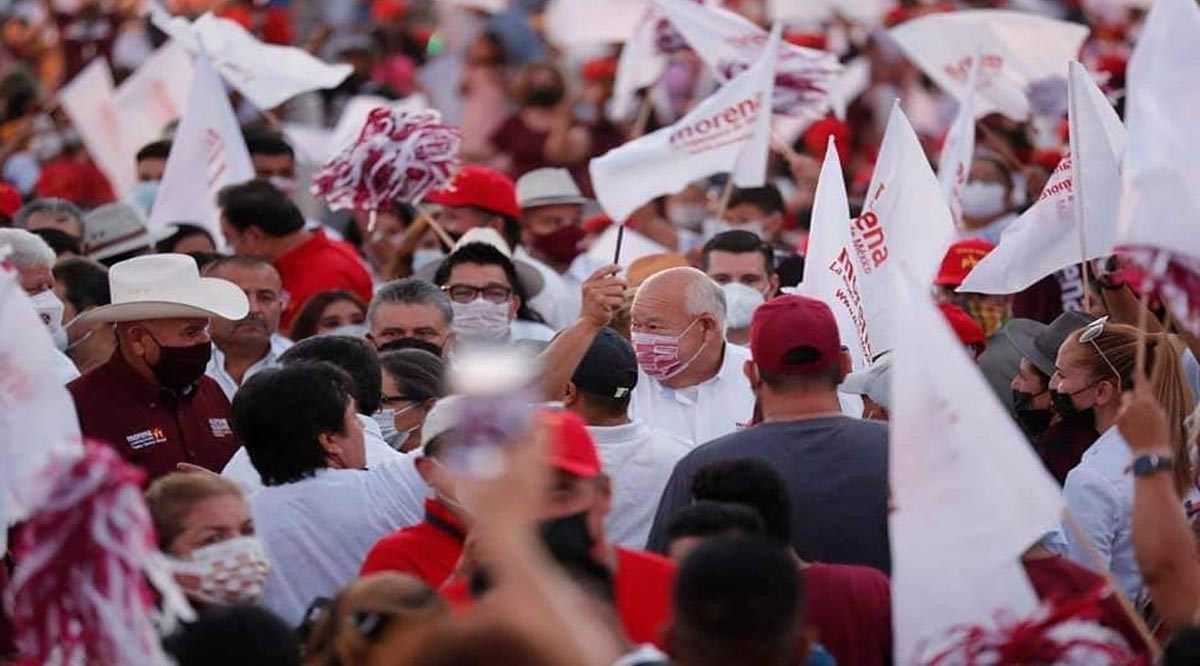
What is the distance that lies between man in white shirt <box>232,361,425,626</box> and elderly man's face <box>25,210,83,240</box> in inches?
A: 191

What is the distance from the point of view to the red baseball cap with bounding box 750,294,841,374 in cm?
709

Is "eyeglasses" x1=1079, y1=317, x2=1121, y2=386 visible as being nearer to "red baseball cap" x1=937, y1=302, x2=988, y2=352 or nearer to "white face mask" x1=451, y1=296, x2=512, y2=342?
"red baseball cap" x1=937, y1=302, x2=988, y2=352

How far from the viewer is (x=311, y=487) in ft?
23.6

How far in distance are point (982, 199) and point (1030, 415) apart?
454 cm

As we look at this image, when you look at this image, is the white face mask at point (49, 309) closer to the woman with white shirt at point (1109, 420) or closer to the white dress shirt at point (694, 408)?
the white dress shirt at point (694, 408)

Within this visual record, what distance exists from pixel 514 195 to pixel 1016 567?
6.32 m

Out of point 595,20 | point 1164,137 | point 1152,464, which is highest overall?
point 1164,137

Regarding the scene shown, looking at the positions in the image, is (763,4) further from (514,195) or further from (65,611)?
(65,611)

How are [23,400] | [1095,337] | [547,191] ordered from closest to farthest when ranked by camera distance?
[23,400], [1095,337], [547,191]

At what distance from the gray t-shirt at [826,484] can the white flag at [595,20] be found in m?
8.42

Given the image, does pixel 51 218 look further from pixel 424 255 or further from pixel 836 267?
pixel 836 267

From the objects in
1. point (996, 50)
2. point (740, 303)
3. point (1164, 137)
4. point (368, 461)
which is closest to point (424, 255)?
point (740, 303)

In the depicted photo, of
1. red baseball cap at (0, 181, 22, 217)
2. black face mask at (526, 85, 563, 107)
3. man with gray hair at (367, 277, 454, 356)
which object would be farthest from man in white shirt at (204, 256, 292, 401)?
black face mask at (526, 85, 563, 107)

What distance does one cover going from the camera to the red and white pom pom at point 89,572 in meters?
5.46
